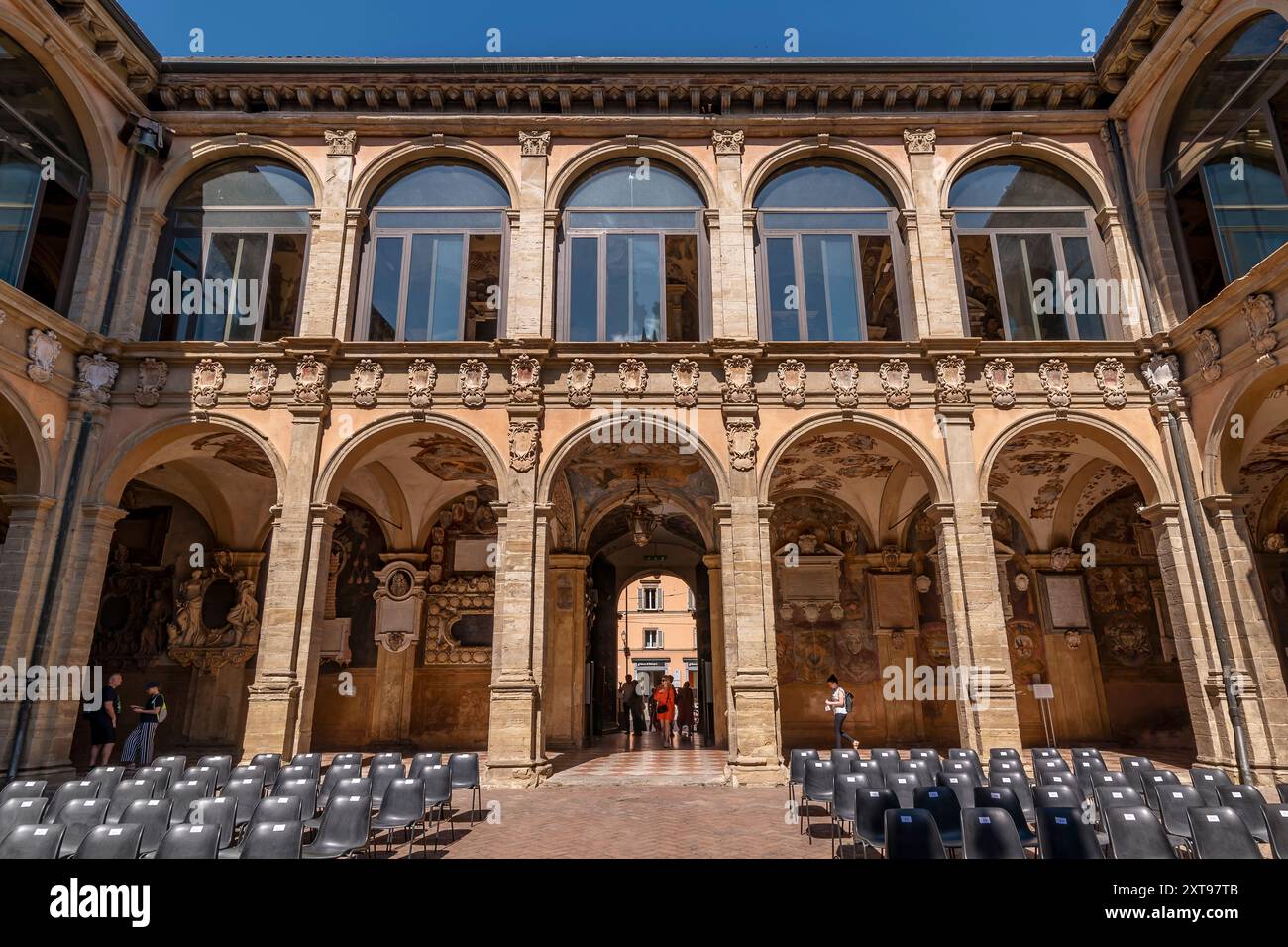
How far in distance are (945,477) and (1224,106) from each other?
723 cm

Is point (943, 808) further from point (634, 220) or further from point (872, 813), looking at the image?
point (634, 220)

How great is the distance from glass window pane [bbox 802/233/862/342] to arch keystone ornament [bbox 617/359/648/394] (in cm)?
311

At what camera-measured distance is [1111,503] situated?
15359 mm

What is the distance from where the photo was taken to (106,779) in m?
6.93

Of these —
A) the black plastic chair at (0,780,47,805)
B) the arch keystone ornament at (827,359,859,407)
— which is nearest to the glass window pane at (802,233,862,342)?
the arch keystone ornament at (827,359,859,407)

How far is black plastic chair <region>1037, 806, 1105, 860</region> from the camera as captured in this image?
14.3ft

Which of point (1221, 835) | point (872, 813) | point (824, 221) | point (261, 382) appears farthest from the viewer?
point (824, 221)

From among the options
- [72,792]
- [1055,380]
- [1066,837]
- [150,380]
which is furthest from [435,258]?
[1066,837]

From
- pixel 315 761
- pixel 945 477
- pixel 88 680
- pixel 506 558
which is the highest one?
pixel 945 477

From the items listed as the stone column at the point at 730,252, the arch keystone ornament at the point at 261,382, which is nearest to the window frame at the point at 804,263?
the stone column at the point at 730,252

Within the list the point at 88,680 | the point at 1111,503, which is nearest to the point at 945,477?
the point at 1111,503

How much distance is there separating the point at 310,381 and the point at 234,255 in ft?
11.6
